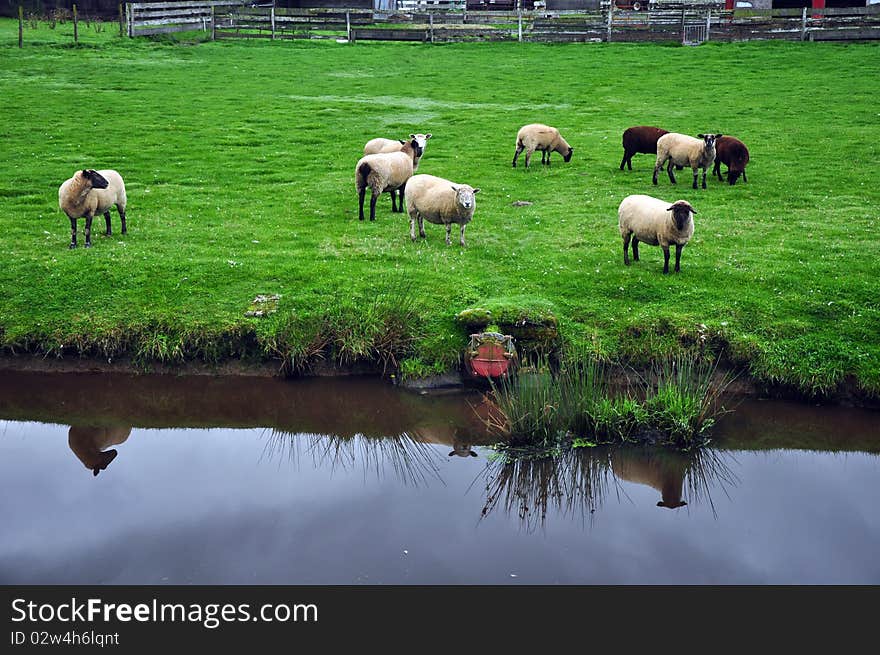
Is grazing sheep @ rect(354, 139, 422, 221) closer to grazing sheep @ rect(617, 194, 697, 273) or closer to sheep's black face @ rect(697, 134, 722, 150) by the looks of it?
grazing sheep @ rect(617, 194, 697, 273)

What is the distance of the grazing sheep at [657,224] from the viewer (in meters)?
14.1

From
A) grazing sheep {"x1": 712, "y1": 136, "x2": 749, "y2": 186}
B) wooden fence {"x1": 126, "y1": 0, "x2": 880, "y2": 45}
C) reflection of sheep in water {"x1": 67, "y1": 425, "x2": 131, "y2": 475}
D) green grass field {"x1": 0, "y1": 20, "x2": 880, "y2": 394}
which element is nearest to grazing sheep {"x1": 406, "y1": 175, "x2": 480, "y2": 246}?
green grass field {"x1": 0, "y1": 20, "x2": 880, "y2": 394}

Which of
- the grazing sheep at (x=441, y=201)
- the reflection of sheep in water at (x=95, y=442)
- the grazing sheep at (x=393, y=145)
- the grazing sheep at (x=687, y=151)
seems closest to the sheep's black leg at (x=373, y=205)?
the grazing sheep at (x=441, y=201)

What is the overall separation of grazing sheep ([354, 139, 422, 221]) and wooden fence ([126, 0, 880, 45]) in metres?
27.4

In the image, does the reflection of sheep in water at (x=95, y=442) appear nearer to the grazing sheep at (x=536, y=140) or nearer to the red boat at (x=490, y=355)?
the red boat at (x=490, y=355)

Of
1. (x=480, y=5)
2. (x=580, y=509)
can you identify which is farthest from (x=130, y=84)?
(x=480, y=5)

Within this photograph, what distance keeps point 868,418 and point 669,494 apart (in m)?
3.60

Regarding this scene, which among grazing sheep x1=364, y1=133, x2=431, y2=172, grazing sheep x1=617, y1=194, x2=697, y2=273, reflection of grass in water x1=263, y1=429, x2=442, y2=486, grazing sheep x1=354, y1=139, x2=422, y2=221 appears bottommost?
reflection of grass in water x1=263, y1=429, x2=442, y2=486

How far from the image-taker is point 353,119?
28.2 meters

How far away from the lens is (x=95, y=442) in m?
11.2

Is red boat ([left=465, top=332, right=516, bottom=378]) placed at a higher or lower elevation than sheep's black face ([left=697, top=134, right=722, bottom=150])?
lower

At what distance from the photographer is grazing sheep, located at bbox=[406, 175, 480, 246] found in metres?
15.5
